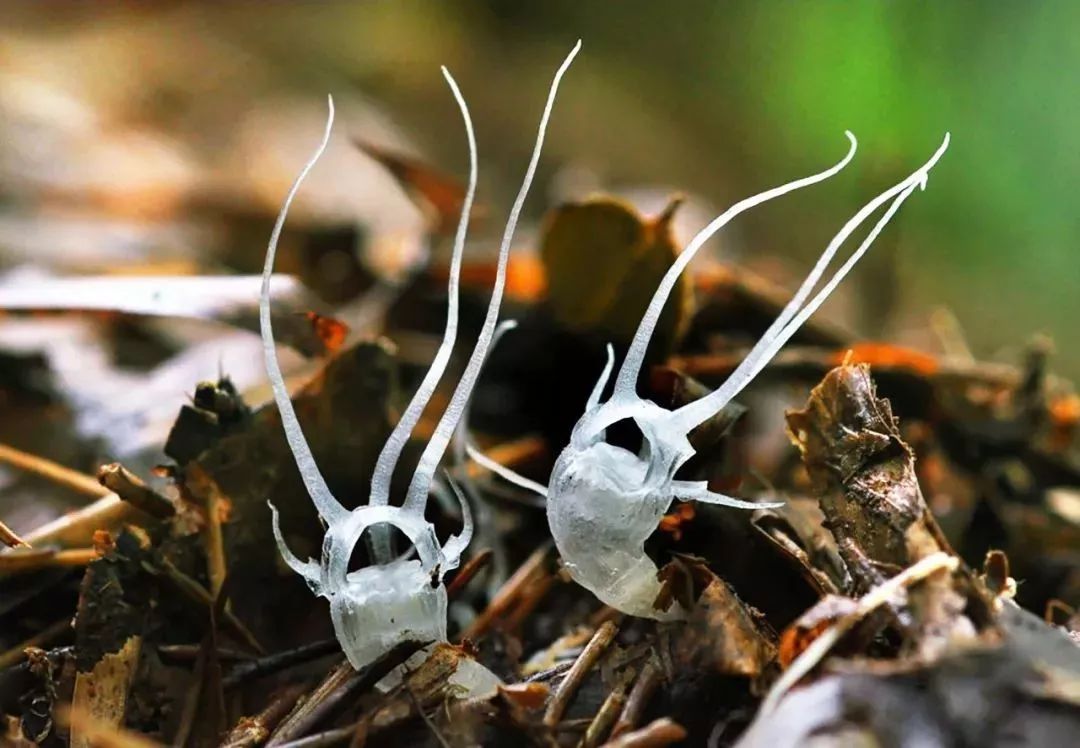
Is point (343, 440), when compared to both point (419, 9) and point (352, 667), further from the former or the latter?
point (419, 9)

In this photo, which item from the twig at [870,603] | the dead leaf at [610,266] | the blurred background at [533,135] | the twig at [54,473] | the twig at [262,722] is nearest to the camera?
the twig at [870,603]

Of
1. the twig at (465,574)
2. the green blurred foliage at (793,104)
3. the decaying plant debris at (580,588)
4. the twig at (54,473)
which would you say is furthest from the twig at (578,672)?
the green blurred foliage at (793,104)

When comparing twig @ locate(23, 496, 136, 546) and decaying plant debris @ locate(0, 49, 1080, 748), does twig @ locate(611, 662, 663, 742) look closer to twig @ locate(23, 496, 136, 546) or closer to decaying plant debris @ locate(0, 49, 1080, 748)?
decaying plant debris @ locate(0, 49, 1080, 748)

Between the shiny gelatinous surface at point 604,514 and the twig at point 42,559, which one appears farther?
the twig at point 42,559

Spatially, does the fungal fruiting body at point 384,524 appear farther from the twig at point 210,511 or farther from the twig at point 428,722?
the twig at point 210,511

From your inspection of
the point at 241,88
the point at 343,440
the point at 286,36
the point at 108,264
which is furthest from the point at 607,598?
the point at 286,36

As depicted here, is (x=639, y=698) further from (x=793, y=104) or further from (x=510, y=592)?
(x=793, y=104)
